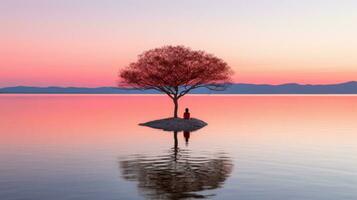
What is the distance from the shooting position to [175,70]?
78438mm

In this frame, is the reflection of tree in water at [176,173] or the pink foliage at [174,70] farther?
the pink foliage at [174,70]

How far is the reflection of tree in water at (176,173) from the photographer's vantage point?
2668 centimetres

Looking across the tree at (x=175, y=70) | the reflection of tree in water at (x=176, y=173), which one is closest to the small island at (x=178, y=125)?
the tree at (x=175, y=70)

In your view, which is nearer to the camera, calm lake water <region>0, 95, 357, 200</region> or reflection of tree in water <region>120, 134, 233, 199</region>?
calm lake water <region>0, 95, 357, 200</region>

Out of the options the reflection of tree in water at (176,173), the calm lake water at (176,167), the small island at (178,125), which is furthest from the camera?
the small island at (178,125)

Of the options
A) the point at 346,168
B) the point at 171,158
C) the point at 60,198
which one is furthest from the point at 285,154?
the point at 60,198

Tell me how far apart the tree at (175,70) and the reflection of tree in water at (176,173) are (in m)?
35.5

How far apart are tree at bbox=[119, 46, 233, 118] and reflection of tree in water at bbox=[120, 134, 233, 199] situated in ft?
116

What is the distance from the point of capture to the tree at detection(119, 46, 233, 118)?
7856 centimetres

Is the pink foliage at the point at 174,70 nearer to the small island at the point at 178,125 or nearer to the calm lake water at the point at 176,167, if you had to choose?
the small island at the point at 178,125

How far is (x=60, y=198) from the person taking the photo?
24.5m

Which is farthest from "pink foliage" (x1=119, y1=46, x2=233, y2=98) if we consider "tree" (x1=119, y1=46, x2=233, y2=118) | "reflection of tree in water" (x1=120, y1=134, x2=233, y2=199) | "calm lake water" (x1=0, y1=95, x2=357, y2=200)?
"reflection of tree in water" (x1=120, y1=134, x2=233, y2=199)

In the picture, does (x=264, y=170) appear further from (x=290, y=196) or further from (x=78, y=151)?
(x=78, y=151)

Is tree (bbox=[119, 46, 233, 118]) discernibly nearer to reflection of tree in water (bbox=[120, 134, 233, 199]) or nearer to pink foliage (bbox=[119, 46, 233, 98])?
pink foliage (bbox=[119, 46, 233, 98])
